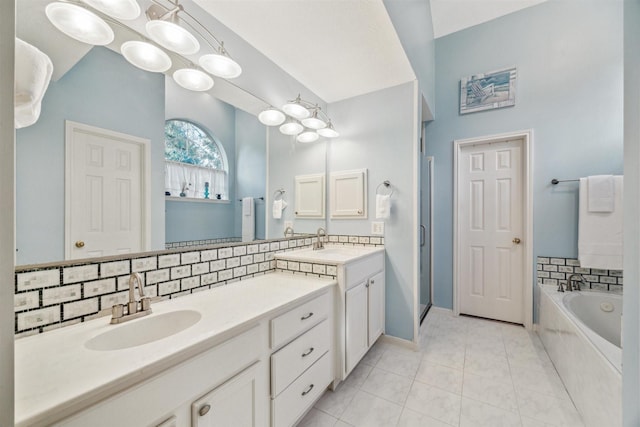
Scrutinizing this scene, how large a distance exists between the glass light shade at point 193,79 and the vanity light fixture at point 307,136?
960 millimetres

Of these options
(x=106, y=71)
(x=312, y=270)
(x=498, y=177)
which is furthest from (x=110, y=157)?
(x=498, y=177)

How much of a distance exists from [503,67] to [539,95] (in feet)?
1.63

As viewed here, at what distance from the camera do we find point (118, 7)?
3.23 feet

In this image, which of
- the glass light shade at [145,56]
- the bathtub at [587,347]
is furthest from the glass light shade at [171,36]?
the bathtub at [587,347]

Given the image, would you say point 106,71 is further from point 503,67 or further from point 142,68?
point 503,67

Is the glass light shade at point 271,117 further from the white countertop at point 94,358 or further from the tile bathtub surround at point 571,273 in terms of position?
the tile bathtub surround at point 571,273

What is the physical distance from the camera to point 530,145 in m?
2.57

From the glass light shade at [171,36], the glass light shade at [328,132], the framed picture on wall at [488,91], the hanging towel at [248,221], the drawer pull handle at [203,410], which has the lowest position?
the drawer pull handle at [203,410]

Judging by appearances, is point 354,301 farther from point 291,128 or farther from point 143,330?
point 291,128

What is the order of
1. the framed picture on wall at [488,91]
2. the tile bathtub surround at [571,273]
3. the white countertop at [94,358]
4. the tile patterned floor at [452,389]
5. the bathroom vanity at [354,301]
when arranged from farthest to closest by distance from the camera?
the framed picture on wall at [488,91]
the tile bathtub surround at [571,273]
the bathroom vanity at [354,301]
the tile patterned floor at [452,389]
the white countertop at [94,358]

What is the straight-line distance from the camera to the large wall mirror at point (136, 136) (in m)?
0.84

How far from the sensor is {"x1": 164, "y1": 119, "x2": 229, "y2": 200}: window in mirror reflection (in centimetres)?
125

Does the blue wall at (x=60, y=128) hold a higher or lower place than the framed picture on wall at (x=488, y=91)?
lower

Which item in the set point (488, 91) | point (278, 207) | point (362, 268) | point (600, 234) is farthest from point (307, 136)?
point (600, 234)
